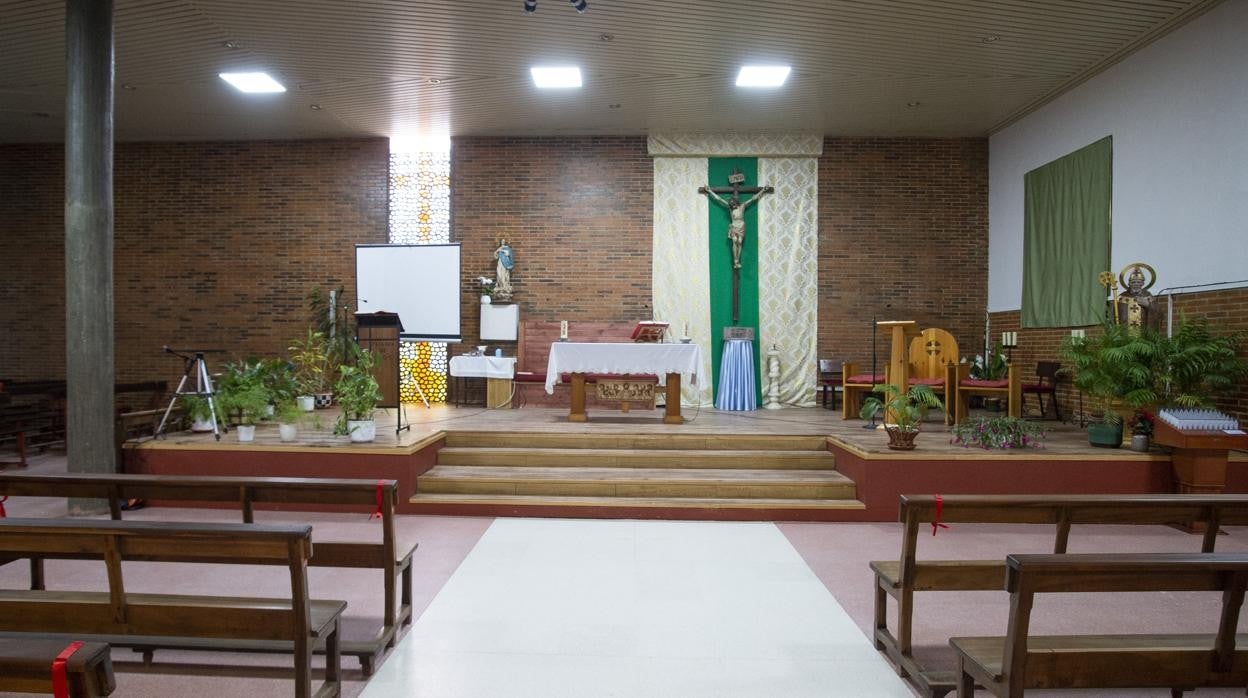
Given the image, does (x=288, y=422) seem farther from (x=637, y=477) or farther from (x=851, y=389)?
(x=851, y=389)

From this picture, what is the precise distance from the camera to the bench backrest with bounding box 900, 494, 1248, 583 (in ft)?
8.43

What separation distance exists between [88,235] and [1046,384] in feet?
30.9

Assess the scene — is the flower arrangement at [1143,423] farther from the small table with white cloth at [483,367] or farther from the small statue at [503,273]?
the small statue at [503,273]

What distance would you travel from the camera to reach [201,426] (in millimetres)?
6117

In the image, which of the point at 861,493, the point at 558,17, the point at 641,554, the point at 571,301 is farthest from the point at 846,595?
the point at 571,301

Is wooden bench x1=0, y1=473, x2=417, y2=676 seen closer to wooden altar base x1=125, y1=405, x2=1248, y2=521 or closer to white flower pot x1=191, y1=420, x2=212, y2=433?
wooden altar base x1=125, y1=405, x2=1248, y2=521

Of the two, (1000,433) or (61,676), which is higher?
(61,676)

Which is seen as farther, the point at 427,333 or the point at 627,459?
the point at 427,333

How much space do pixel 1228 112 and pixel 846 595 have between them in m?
5.55

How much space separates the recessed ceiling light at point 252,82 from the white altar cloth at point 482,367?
3.76 m

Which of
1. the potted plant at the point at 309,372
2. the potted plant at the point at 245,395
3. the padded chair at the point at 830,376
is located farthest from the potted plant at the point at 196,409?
the padded chair at the point at 830,376

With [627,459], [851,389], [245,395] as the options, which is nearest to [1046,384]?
[851,389]

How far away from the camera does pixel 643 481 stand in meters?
5.29

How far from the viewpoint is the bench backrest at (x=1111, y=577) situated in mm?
1741
